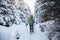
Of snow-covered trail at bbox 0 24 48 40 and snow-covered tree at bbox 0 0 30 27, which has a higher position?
snow-covered tree at bbox 0 0 30 27

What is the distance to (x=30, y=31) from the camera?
7.72 ft

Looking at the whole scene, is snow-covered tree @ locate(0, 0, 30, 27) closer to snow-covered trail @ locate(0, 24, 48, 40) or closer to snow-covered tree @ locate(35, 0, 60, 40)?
snow-covered trail @ locate(0, 24, 48, 40)

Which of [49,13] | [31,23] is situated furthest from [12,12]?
[49,13]

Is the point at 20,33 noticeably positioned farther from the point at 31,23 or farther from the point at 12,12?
the point at 12,12

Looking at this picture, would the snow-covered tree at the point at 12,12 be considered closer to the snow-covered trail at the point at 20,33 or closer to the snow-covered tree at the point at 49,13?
the snow-covered trail at the point at 20,33

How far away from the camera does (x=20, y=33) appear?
7.61ft

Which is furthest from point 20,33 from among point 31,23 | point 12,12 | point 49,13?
point 49,13

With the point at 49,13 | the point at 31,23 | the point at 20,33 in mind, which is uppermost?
the point at 49,13

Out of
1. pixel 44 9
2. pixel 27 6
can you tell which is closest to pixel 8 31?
pixel 27 6

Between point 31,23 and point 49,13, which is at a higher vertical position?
point 49,13

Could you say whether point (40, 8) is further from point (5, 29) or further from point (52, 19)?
point (5, 29)

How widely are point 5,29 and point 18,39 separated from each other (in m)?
0.27

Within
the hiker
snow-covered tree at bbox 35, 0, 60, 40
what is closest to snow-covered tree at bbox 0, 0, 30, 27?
the hiker

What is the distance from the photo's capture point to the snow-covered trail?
229 centimetres
